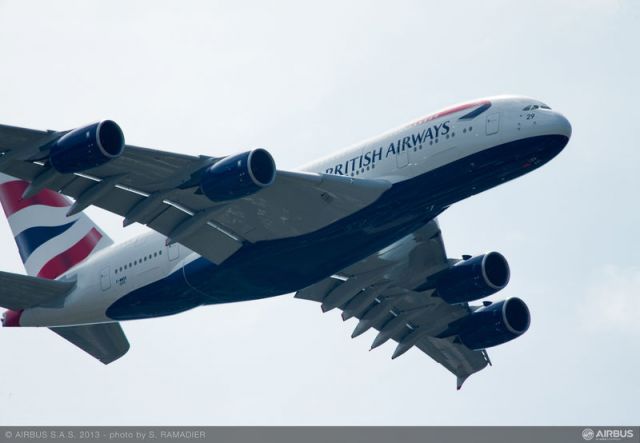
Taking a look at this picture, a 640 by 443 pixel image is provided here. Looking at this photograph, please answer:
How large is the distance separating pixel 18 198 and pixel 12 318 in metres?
6.33

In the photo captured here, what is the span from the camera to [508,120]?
3978 centimetres

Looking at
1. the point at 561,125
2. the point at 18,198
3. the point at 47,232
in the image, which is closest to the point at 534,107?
the point at 561,125

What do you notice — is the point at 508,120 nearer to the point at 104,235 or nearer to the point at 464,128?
the point at 464,128

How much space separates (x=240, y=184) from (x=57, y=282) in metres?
11.5

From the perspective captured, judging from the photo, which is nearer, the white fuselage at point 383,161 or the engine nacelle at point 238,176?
the engine nacelle at point 238,176

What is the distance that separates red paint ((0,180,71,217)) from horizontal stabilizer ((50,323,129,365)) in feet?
19.3

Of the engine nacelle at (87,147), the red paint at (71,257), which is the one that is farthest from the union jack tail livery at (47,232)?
the engine nacelle at (87,147)

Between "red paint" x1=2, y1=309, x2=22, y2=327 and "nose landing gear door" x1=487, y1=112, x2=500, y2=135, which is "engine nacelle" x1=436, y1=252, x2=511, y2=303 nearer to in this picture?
"nose landing gear door" x1=487, y1=112, x2=500, y2=135

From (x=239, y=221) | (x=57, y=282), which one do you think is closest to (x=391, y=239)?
(x=239, y=221)

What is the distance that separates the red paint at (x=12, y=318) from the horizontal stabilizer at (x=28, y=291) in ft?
0.62

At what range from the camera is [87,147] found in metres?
36.2

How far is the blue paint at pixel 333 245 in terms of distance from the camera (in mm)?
39719

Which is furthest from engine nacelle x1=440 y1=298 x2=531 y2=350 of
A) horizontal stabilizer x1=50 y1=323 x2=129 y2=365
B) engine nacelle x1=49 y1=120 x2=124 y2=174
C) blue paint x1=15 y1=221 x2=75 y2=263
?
engine nacelle x1=49 y1=120 x2=124 y2=174

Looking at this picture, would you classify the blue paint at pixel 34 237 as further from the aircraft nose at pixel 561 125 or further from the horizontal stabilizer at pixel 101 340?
the aircraft nose at pixel 561 125
